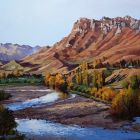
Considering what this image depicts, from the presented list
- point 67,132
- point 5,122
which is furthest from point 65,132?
point 5,122

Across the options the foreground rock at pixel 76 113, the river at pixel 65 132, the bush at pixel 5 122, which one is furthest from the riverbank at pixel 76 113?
the bush at pixel 5 122

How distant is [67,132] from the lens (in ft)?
237

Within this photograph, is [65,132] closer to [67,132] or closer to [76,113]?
[67,132]

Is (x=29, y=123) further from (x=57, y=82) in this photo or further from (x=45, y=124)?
(x=57, y=82)

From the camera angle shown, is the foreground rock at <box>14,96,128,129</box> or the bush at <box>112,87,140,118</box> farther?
the bush at <box>112,87,140,118</box>

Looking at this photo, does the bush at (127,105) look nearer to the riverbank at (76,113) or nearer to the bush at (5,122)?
the riverbank at (76,113)

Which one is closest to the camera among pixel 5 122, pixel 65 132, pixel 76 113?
pixel 5 122

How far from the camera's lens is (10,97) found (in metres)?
137

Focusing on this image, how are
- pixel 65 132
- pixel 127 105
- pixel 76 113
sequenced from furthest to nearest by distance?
pixel 76 113, pixel 127 105, pixel 65 132

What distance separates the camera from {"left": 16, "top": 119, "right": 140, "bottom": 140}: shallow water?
67125 millimetres

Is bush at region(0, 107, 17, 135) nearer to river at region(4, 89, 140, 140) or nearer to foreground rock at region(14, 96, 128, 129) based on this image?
river at region(4, 89, 140, 140)

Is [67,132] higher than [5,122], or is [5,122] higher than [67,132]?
[5,122]

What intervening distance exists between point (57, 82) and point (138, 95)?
8439 cm

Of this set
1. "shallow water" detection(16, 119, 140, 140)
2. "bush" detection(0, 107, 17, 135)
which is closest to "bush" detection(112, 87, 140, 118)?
"shallow water" detection(16, 119, 140, 140)
